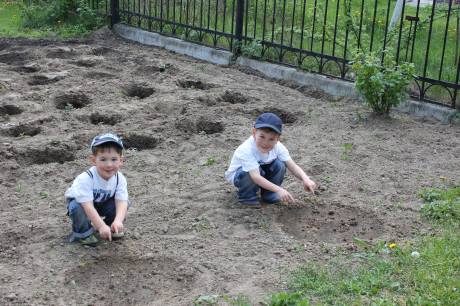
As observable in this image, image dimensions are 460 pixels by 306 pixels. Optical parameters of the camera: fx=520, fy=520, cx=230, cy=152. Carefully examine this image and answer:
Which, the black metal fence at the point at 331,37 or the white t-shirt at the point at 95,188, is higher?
the black metal fence at the point at 331,37

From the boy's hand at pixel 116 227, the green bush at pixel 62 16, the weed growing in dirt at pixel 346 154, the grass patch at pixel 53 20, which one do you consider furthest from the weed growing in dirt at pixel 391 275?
the green bush at pixel 62 16

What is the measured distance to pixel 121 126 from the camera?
5.75m

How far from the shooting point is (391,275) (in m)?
3.08

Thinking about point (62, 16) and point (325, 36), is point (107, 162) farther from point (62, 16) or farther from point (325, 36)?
point (62, 16)

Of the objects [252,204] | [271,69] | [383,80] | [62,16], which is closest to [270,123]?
[252,204]

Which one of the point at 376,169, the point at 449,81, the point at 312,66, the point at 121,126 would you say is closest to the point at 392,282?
the point at 376,169

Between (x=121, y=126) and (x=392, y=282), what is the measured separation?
364 cm

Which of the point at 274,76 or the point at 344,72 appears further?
the point at 274,76

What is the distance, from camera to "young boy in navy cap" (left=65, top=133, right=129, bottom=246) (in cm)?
338

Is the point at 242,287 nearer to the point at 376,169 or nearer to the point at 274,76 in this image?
the point at 376,169

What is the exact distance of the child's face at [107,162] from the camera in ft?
11.3

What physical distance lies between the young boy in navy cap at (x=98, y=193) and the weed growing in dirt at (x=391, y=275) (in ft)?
4.02

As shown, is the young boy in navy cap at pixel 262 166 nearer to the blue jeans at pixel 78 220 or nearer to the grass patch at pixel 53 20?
the blue jeans at pixel 78 220

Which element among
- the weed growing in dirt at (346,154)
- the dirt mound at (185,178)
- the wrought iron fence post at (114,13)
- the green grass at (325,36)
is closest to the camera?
the dirt mound at (185,178)
